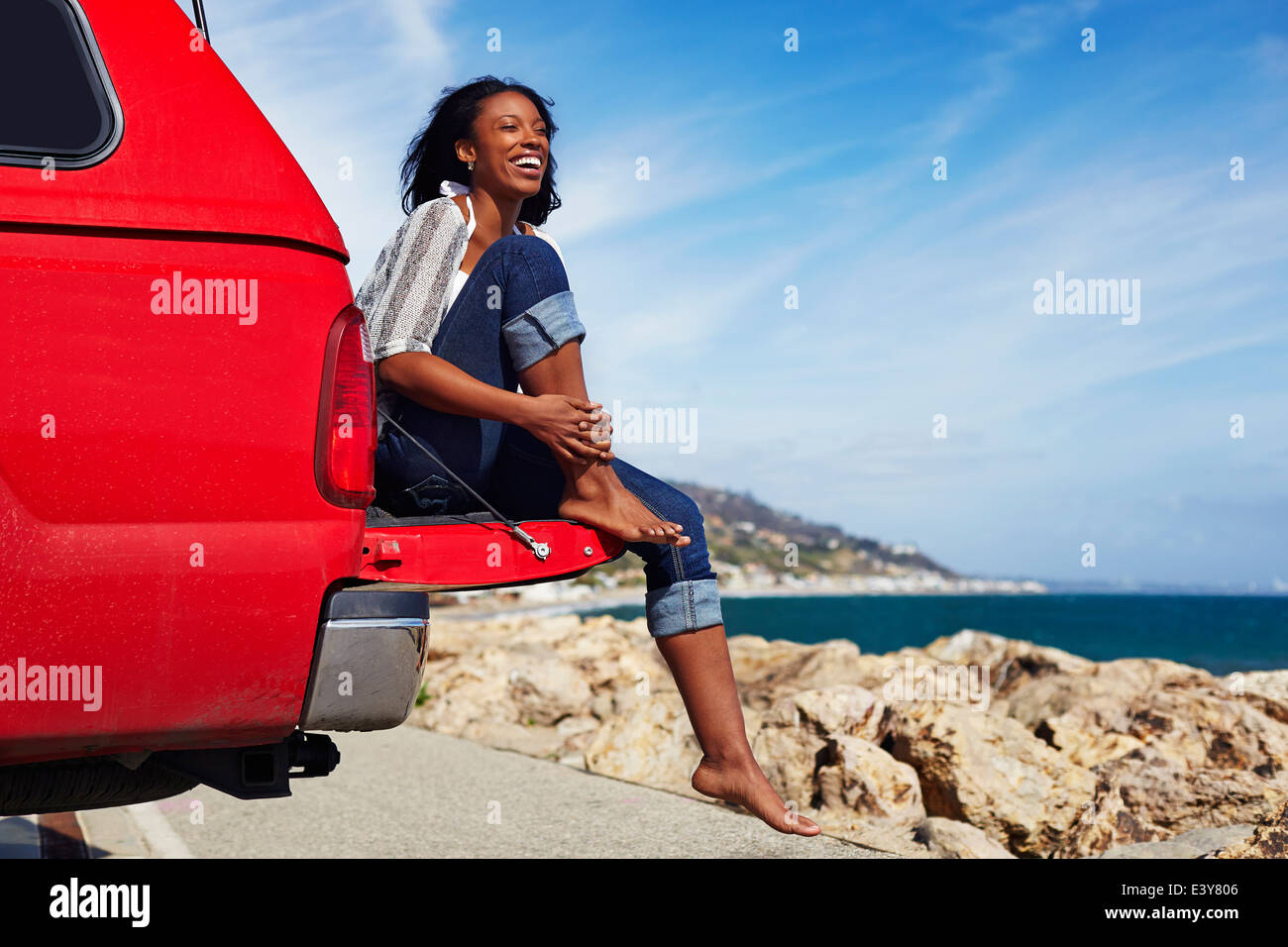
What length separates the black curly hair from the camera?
350 cm

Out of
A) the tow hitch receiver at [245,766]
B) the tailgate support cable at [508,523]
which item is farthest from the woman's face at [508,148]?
the tow hitch receiver at [245,766]

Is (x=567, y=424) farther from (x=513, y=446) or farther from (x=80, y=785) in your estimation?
(x=80, y=785)

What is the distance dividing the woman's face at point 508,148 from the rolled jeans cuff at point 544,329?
22.3 inches

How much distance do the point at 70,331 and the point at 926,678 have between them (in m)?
9.72

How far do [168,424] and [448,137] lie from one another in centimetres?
169

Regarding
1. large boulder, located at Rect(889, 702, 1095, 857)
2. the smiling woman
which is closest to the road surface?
large boulder, located at Rect(889, 702, 1095, 857)

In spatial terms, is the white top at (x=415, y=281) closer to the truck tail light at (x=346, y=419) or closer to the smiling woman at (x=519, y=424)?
the smiling woman at (x=519, y=424)

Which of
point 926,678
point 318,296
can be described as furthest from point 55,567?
point 926,678

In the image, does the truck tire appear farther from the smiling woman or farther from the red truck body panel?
the smiling woman

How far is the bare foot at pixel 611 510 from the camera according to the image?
301cm

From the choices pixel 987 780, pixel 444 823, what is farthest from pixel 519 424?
pixel 987 780

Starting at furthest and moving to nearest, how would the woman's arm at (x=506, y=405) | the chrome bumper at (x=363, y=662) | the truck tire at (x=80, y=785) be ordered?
the woman's arm at (x=506, y=405)
the truck tire at (x=80, y=785)
the chrome bumper at (x=363, y=662)

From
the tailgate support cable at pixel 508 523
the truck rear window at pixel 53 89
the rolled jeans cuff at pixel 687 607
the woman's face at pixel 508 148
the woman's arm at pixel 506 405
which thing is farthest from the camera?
the woman's face at pixel 508 148
